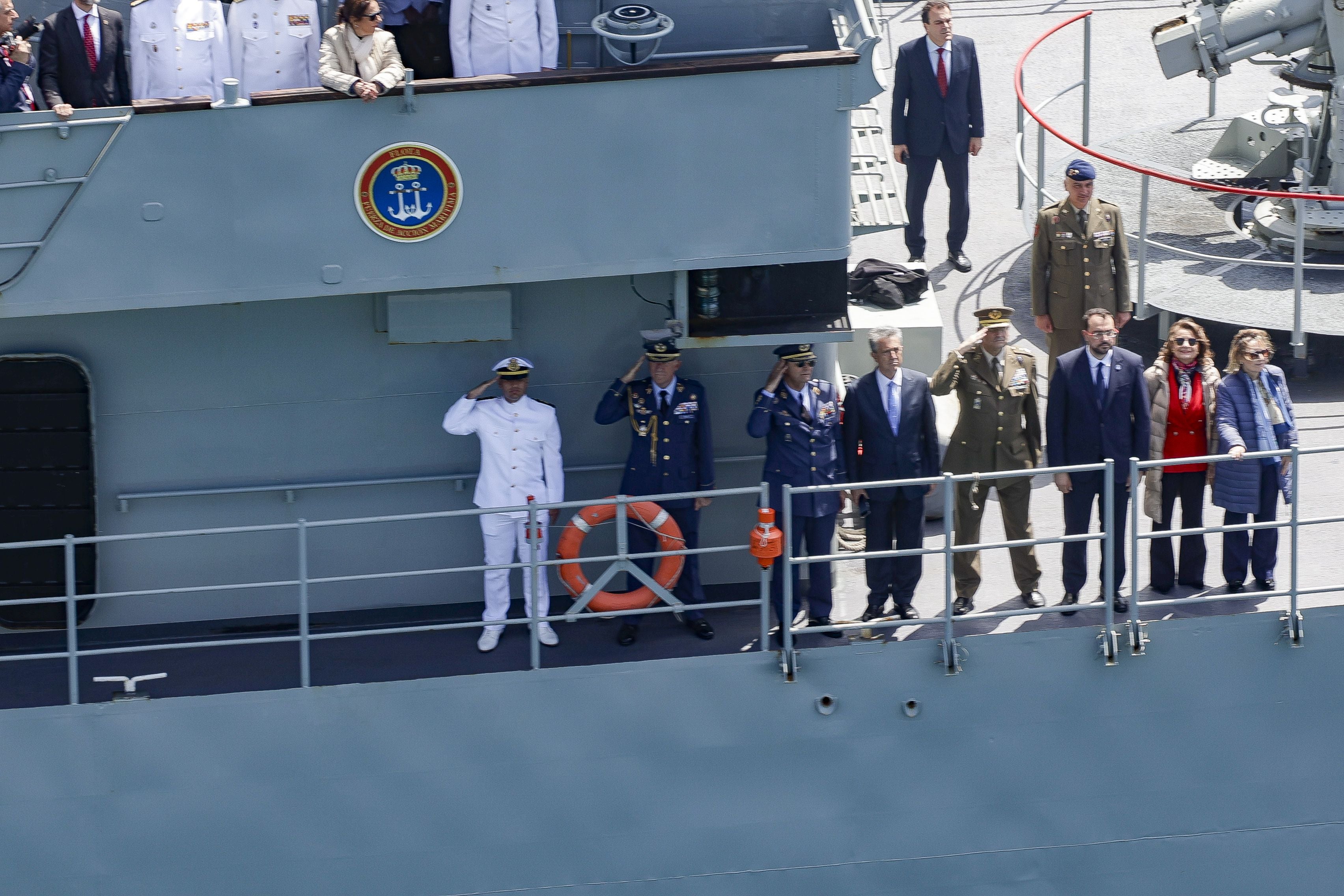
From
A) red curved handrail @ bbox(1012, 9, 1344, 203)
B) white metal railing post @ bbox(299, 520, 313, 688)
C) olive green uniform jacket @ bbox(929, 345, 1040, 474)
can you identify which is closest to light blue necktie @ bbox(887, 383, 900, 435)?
olive green uniform jacket @ bbox(929, 345, 1040, 474)

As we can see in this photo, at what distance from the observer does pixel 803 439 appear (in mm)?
7473

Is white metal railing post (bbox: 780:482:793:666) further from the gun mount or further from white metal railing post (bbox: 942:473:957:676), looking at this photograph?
the gun mount

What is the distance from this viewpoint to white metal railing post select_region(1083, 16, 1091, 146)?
11594 mm

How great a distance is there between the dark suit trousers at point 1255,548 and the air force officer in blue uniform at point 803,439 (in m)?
1.76

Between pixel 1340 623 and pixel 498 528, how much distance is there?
11.9 ft

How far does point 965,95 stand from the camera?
1023 centimetres

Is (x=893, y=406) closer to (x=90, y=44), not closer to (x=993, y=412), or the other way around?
(x=993, y=412)

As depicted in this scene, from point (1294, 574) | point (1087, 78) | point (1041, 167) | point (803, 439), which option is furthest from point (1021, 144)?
point (1294, 574)

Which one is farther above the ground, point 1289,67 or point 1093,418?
point 1289,67

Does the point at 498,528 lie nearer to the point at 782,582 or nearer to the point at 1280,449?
the point at 782,582

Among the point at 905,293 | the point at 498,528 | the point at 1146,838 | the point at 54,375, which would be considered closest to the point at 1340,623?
the point at 1146,838

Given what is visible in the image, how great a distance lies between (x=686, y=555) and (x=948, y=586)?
1.31 meters

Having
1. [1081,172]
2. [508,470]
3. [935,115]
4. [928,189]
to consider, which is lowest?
[508,470]

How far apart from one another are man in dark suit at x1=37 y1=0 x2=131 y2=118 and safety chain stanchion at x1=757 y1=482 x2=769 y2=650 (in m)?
3.14
